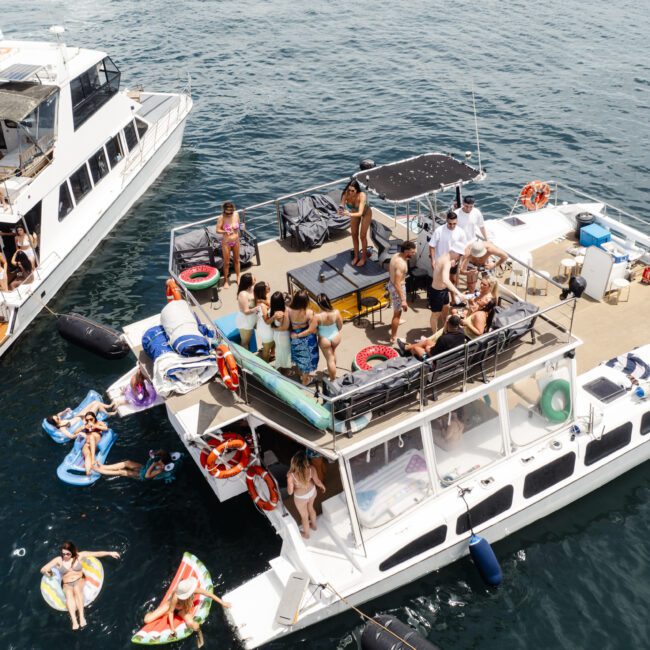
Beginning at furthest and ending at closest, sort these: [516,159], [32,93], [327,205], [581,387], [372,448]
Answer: [516,159]
[32,93]
[327,205]
[581,387]
[372,448]

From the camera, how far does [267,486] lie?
1422 centimetres

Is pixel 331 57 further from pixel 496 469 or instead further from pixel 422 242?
pixel 496 469

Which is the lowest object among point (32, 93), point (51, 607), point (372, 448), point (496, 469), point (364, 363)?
point (51, 607)

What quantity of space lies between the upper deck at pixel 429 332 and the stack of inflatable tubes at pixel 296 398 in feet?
0.64

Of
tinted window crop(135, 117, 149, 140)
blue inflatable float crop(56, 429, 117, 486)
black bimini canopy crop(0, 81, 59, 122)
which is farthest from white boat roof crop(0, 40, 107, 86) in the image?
blue inflatable float crop(56, 429, 117, 486)

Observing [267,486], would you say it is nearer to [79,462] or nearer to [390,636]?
[390,636]

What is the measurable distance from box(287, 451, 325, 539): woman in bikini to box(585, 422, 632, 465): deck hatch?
6322 millimetres

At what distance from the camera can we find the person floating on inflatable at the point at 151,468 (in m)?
17.2

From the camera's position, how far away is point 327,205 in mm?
19859

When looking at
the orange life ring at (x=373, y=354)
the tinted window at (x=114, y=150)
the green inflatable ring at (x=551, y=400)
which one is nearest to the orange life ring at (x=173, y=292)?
the orange life ring at (x=373, y=354)

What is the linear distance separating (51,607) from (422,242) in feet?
38.1

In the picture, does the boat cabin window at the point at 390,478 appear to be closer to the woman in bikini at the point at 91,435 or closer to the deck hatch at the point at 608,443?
the deck hatch at the point at 608,443

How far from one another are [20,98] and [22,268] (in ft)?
19.8

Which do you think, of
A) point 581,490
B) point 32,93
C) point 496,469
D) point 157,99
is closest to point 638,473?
point 581,490
